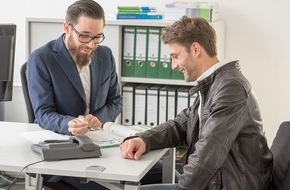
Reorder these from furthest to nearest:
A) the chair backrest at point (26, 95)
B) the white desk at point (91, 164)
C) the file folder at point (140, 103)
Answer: the file folder at point (140, 103)
the chair backrest at point (26, 95)
the white desk at point (91, 164)

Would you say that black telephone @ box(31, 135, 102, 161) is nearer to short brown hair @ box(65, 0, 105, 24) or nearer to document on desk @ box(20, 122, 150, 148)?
document on desk @ box(20, 122, 150, 148)

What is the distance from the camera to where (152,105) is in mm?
4023

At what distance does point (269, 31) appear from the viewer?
4.14 metres

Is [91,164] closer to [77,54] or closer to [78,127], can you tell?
[78,127]

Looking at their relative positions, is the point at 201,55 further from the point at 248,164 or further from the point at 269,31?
the point at 269,31

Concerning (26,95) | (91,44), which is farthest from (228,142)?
(26,95)

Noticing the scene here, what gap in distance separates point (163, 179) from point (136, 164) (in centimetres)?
57

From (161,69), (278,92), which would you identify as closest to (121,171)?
(161,69)

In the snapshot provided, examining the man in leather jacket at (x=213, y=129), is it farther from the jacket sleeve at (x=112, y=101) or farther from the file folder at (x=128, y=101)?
the file folder at (x=128, y=101)

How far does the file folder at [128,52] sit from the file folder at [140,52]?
0.03 metres

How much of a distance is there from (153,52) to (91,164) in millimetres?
1734

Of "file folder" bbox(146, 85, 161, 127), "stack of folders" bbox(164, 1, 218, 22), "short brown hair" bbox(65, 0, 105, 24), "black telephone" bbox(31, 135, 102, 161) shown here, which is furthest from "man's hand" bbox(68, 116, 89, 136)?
"stack of folders" bbox(164, 1, 218, 22)

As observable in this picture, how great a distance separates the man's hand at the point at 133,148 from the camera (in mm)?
2457

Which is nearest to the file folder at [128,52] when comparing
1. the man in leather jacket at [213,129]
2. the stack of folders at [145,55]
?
the stack of folders at [145,55]
